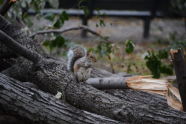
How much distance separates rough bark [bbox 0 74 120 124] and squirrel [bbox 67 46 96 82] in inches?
11.2

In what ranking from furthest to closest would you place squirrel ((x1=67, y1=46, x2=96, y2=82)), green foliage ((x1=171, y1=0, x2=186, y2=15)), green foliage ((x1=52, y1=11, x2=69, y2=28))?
green foliage ((x1=171, y1=0, x2=186, y2=15)) → green foliage ((x1=52, y1=11, x2=69, y2=28)) → squirrel ((x1=67, y1=46, x2=96, y2=82))

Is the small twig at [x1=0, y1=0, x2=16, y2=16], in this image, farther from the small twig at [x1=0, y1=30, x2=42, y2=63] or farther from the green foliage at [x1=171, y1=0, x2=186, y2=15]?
the green foliage at [x1=171, y1=0, x2=186, y2=15]

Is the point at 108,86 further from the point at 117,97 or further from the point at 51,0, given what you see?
the point at 51,0

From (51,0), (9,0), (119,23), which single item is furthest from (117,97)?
(119,23)

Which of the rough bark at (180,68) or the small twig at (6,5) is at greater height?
the small twig at (6,5)

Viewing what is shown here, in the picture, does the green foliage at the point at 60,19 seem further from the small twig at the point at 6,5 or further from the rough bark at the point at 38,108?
the rough bark at the point at 38,108

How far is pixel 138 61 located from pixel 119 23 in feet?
10.6

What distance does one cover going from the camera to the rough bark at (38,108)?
2609mm

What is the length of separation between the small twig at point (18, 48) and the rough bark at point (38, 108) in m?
0.38

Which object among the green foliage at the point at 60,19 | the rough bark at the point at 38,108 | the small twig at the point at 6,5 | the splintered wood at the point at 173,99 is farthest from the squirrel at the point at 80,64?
the green foliage at the point at 60,19

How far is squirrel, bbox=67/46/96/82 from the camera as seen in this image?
2904 millimetres

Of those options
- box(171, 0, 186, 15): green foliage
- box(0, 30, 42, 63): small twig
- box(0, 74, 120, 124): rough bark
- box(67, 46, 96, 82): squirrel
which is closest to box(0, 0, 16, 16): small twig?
box(0, 30, 42, 63): small twig

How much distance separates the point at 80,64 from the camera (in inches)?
115

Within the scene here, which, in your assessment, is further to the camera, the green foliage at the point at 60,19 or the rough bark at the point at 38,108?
the green foliage at the point at 60,19
